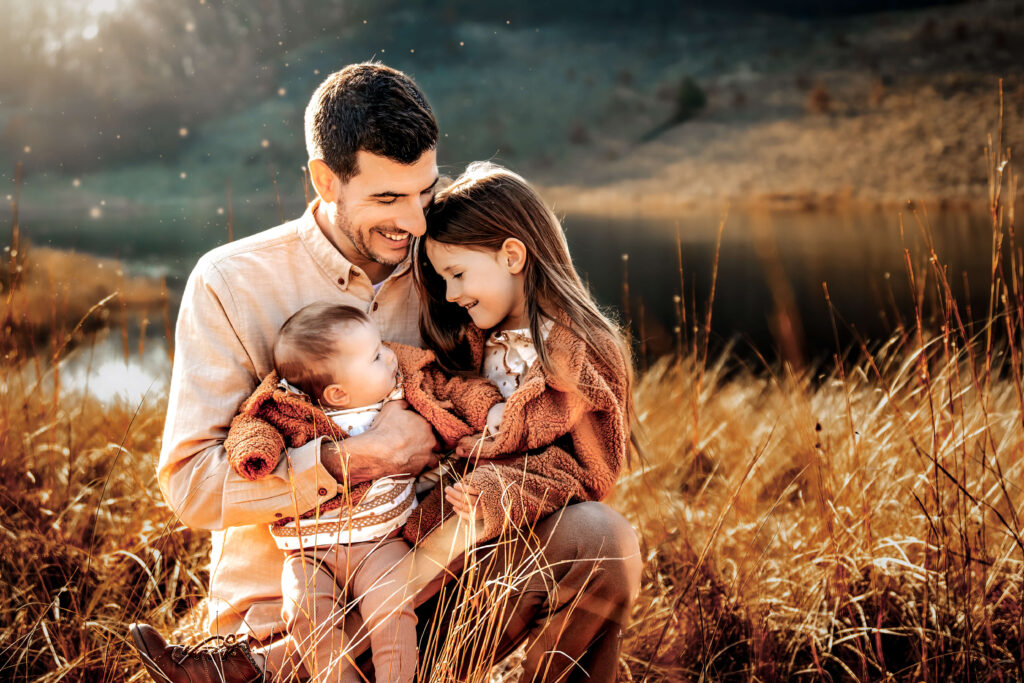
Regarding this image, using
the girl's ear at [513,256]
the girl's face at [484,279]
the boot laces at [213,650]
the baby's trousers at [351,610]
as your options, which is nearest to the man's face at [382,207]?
the girl's face at [484,279]

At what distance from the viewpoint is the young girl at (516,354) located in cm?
191

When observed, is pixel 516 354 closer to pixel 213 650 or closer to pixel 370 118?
pixel 370 118

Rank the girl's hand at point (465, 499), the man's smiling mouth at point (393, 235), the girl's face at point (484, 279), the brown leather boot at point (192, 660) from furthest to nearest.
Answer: the man's smiling mouth at point (393, 235) → the girl's face at point (484, 279) → the girl's hand at point (465, 499) → the brown leather boot at point (192, 660)

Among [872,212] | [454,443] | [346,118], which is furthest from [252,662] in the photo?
[872,212]

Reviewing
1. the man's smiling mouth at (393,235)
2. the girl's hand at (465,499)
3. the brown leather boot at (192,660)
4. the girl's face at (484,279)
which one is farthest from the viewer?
the man's smiling mouth at (393,235)

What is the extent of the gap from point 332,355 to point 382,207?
51 centimetres

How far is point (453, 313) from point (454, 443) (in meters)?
0.42

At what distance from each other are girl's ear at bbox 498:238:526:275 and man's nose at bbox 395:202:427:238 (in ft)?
0.79

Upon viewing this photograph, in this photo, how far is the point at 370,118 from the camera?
7.16ft

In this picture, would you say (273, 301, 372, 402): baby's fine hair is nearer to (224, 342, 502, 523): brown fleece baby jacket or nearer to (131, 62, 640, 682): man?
(224, 342, 502, 523): brown fleece baby jacket

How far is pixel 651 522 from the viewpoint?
323cm

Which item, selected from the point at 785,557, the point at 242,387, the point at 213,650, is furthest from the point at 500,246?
the point at 785,557

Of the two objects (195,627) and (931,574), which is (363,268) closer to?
(195,627)

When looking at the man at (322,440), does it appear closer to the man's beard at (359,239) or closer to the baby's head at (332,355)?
the man's beard at (359,239)
